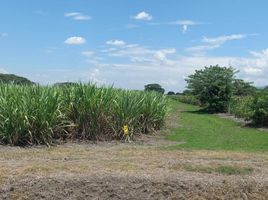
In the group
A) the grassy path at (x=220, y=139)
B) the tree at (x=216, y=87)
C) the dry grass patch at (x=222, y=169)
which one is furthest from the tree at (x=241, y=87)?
the dry grass patch at (x=222, y=169)

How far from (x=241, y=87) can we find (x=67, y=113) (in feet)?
82.9

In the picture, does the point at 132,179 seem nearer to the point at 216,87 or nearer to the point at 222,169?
the point at 222,169

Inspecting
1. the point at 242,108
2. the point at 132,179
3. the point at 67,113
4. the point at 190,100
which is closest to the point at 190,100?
the point at 190,100

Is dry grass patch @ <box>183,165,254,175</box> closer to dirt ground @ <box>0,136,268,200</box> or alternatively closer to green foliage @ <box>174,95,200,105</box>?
dirt ground @ <box>0,136,268,200</box>

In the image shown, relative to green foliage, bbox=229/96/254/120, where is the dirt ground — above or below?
below

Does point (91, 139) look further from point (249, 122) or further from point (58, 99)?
point (249, 122)

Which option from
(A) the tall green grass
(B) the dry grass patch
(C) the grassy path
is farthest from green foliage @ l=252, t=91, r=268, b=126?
(B) the dry grass patch

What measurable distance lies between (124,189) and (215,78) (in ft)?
97.0

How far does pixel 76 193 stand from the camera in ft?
27.3

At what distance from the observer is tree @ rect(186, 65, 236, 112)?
36031 millimetres

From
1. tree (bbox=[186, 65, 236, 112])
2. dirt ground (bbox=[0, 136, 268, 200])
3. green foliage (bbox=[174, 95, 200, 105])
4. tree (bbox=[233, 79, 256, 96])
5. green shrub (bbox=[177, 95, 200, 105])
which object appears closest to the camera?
dirt ground (bbox=[0, 136, 268, 200])

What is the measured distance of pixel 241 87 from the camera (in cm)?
3969

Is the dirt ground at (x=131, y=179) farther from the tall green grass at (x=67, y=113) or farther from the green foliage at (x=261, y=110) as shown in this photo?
the green foliage at (x=261, y=110)

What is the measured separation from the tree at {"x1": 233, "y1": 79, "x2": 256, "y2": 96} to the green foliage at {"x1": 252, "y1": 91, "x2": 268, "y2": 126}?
40.3 feet
